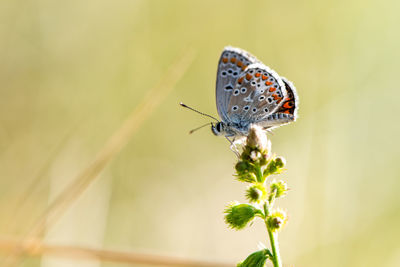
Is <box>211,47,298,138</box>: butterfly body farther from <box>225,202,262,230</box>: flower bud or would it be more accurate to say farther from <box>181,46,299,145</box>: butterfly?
<box>225,202,262,230</box>: flower bud

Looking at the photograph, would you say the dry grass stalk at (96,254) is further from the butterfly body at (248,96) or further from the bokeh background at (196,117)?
the bokeh background at (196,117)

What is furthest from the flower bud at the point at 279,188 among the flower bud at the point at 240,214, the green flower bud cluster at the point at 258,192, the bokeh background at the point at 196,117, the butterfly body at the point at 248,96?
the bokeh background at the point at 196,117

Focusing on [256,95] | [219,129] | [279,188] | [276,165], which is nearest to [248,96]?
[256,95]

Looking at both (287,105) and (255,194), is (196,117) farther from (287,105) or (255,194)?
(255,194)

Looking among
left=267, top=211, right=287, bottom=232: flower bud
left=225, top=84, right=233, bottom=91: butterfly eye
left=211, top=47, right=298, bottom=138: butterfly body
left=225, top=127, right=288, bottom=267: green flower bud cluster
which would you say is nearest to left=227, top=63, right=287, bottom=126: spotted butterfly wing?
left=211, top=47, right=298, bottom=138: butterfly body

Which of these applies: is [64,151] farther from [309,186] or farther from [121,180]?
[309,186]

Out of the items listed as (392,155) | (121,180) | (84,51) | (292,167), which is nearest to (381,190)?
(392,155)

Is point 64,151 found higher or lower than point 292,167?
lower

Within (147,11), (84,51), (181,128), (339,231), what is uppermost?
(147,11)
